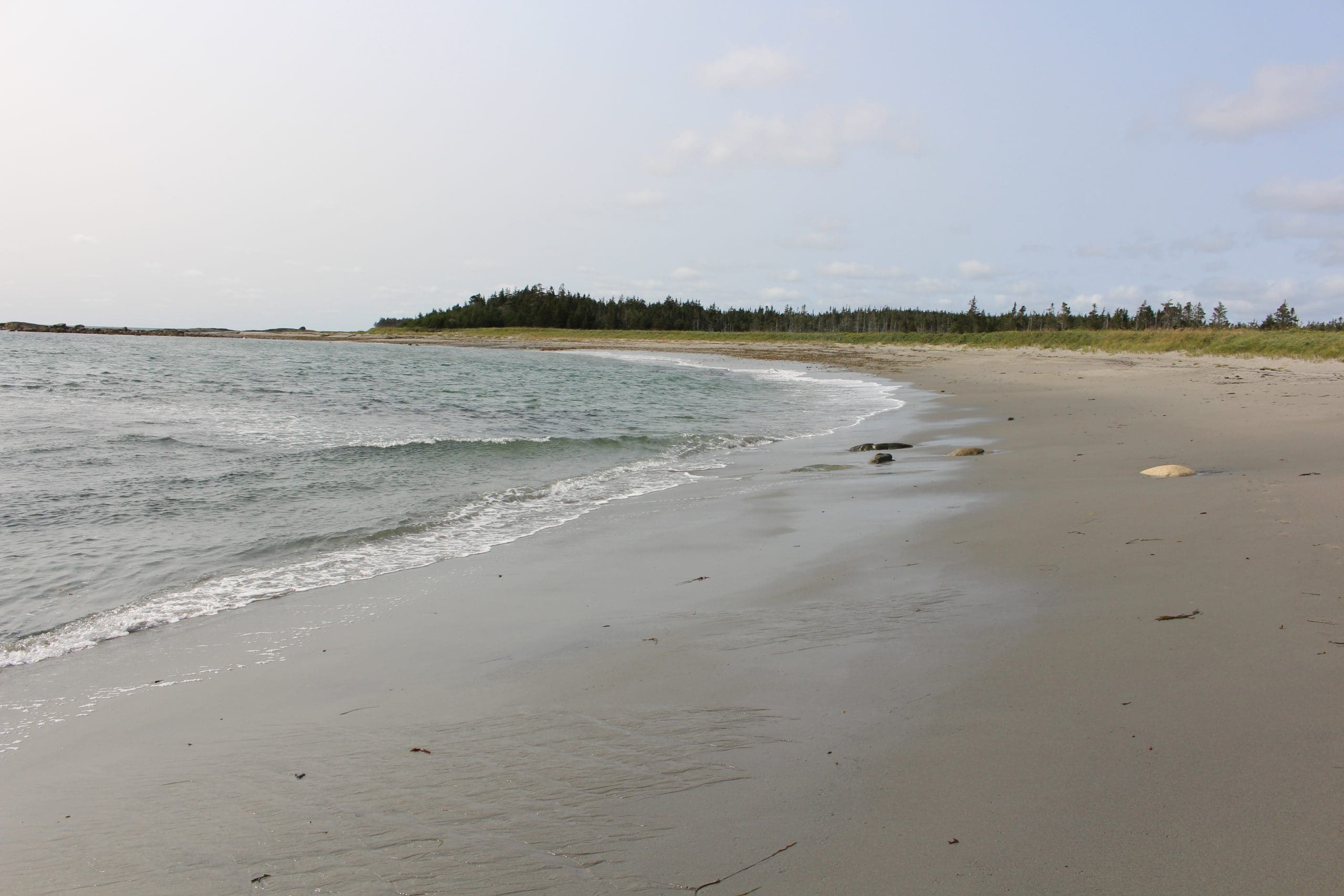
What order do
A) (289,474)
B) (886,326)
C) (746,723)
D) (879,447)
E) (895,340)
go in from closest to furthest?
(746,723), (289,474), (879,447), (895,340), (886,326)

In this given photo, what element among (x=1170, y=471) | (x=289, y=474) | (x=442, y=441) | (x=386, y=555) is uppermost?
(x=1170, y=471)

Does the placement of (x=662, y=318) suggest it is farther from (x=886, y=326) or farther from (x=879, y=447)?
(x=879, y=447)

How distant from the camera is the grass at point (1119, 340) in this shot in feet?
93.4

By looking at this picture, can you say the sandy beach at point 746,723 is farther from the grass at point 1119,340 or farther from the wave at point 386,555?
the grass at point 1119,340

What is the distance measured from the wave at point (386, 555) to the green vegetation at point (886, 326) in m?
28.0

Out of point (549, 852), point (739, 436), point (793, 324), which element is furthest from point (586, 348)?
point (549, 852)

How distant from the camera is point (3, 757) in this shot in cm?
323

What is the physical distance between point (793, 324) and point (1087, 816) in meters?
127

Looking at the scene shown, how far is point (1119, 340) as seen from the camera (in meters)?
39.1

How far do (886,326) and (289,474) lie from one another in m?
119

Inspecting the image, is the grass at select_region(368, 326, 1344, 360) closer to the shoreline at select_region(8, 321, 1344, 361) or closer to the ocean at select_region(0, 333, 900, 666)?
the shoreline at select_region(8, 321, 1344, 361)

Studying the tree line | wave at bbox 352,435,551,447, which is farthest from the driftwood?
the tree line

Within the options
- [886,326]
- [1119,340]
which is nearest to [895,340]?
[1119,340]

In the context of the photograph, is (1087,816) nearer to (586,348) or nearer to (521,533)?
(521,533)
